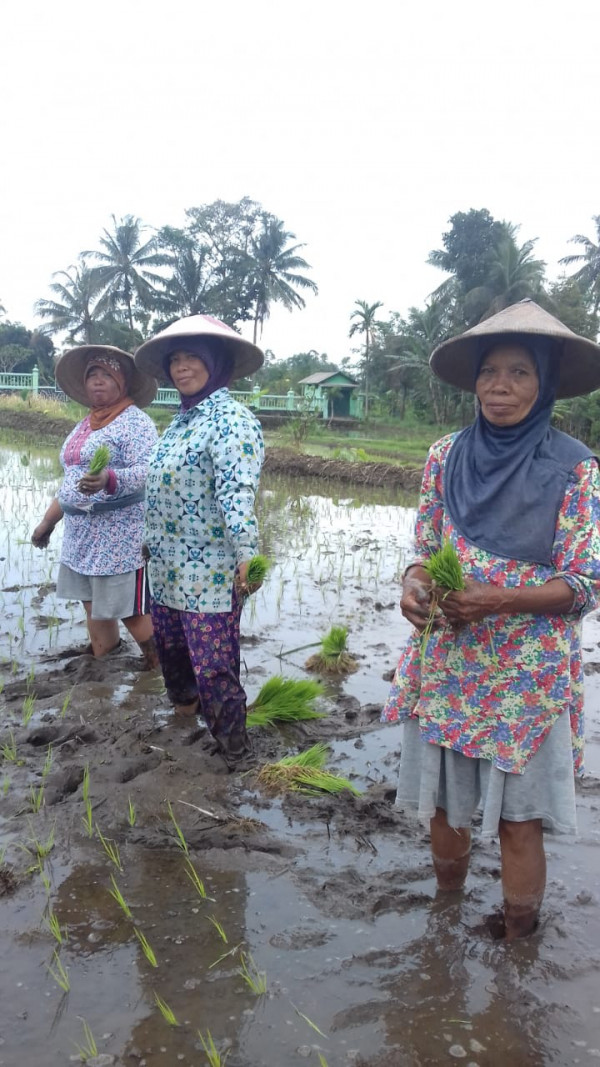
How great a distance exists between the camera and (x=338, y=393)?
33812 mm

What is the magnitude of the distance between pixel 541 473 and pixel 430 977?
1.31m

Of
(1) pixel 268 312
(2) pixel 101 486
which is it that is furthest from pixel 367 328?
(2) pixel 101 486

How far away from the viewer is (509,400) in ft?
6.34

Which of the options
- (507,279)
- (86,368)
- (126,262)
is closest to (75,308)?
(126,262)

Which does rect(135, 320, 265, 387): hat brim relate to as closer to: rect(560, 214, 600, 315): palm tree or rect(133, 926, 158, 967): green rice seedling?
rect(133, 926, 158, 967): green rice seedling

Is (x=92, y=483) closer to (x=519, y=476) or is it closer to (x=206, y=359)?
(x=206, y=359)

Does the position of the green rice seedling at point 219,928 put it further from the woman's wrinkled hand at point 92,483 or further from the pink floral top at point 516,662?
the woman's wrinkled hand at point 92,483

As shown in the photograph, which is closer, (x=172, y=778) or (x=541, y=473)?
(x=541, y=473)

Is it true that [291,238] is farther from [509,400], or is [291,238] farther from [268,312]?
[509,400]

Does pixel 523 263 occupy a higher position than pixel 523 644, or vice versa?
pixel 523 263

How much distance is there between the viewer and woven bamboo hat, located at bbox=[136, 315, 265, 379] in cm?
296

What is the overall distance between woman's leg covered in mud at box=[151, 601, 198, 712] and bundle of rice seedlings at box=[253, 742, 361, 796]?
0.62 meters

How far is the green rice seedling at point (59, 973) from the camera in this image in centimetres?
185

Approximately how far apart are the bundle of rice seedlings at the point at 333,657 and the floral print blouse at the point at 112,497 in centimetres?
112
